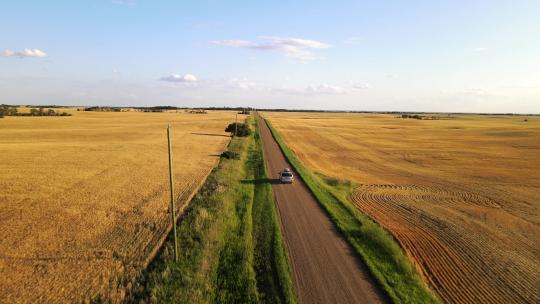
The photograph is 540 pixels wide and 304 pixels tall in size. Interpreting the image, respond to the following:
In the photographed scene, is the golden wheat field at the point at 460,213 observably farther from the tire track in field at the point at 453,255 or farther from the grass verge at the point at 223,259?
the grass verge at the point at 223,259

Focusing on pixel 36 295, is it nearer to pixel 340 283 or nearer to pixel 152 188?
pixel 340 283

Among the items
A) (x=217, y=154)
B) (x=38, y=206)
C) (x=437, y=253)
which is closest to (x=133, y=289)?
(x=38, y=206)

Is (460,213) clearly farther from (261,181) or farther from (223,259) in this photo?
(223,259)

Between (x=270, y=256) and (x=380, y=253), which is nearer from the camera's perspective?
(x=270, y=256)

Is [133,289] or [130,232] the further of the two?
[130,232]

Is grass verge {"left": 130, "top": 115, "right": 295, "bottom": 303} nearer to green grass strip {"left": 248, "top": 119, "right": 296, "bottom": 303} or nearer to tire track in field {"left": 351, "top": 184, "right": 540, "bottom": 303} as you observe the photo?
green grass strip {"left": 248, "top": 119, "right": 296, "bottom": 303}

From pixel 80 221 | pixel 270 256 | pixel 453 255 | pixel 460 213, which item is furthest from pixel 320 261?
pixel 460 213
